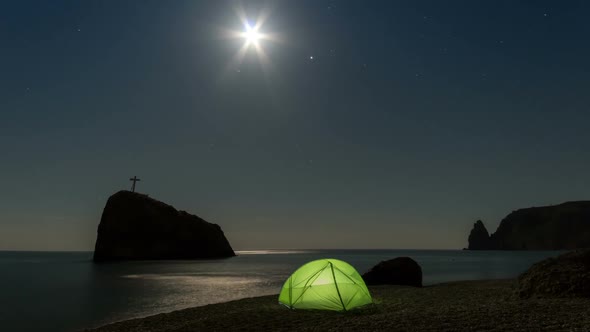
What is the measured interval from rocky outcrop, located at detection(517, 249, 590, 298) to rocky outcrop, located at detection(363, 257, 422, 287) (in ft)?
34.2

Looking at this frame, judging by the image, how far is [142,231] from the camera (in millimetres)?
97250

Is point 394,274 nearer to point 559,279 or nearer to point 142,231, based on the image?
point 559,279

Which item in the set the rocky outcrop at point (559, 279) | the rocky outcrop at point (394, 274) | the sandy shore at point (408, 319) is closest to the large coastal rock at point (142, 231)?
the rocky outcrop at point (394, 274)

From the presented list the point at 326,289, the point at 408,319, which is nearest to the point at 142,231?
the point at 326,289

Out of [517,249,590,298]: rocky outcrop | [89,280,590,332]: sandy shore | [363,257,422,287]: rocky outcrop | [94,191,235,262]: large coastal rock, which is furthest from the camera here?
[94,191,235,262]: large coastal rock

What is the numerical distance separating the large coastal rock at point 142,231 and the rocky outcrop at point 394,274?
82319mm

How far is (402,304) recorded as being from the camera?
15844mm

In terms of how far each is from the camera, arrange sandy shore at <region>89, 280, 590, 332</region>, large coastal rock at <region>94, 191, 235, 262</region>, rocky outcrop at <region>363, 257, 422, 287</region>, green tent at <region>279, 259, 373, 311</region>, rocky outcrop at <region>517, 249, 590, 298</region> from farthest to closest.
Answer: large coastal rock at <region>94, 191, 235, 262</region>
rocky outcrop at <region>363, 257, 422, 287</region>
green tent at <region>279, 259, 373, 311</region>
rocky outcrop at <region>517, 249, 590, 298</region>
sandy shore at <region>89, 280, 590, 332</region>

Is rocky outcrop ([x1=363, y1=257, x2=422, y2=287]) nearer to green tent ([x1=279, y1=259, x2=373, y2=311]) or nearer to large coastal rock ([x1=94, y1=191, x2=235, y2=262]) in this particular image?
green tent ([x1=279, y1=259, x2=373, y2=311])

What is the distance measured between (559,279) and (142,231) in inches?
3794

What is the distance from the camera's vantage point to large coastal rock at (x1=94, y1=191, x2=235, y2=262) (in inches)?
3720

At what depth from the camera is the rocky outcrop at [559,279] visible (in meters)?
14.4

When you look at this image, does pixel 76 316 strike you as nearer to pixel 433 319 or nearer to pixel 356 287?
pixel 356 287

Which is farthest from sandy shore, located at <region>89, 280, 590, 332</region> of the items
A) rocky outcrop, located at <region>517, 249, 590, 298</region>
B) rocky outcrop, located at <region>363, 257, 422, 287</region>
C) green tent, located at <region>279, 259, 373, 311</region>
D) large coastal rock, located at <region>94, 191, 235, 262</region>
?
large coastal rock, located at <region>94, 191, 235, 262</region>
